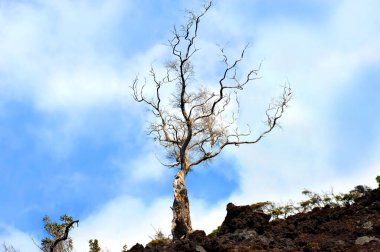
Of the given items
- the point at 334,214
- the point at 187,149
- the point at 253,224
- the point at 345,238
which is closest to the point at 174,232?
the point at 187,149

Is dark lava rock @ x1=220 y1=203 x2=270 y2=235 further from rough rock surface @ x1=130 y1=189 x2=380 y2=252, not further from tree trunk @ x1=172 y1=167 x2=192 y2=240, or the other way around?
tree trunk @ x1=172 y1=167 x2=192 y2=240

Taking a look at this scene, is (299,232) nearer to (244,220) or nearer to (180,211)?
(244,220)

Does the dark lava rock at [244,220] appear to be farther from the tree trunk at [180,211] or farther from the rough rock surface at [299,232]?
the tree trunk at [180,211]

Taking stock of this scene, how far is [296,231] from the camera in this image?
40.6ft

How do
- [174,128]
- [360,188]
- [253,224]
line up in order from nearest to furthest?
1. [253,224]
2. [360,188]
3. [174,128]

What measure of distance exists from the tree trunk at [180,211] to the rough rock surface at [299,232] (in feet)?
15.4

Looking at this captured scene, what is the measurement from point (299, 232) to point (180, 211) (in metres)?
7.89

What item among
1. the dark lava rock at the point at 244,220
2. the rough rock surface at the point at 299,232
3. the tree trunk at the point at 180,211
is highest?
the tree trunk at the point at 180,211

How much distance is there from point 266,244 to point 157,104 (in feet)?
45.4

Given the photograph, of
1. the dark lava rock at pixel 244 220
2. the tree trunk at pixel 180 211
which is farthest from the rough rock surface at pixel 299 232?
the tree trunk at pixel 180 211

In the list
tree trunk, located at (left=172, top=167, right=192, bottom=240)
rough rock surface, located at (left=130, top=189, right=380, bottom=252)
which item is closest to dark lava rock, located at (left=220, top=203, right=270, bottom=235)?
rough rock surface, located at (left=130, top=189, right=380, bottom=252)

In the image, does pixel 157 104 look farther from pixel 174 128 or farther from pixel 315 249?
pixel 315 249

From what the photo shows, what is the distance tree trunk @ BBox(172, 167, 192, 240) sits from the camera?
1895 cm

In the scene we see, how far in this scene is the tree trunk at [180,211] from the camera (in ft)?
62.2
